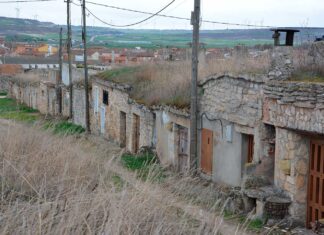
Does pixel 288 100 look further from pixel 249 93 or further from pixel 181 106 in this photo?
pixel 181 106

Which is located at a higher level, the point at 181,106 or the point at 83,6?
the point at 83,6

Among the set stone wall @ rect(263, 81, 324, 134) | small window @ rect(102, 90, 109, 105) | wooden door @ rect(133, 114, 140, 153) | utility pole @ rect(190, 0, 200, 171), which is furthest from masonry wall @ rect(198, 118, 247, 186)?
small window @ rect(102, 90, 109, 105)

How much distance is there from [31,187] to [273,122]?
21.0 ft

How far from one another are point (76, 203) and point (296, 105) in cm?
645

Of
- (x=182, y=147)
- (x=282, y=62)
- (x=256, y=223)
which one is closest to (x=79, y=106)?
(x=182, y=147)

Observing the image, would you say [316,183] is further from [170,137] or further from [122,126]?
[122,126]

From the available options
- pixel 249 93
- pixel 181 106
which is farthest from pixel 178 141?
pixel 249 93

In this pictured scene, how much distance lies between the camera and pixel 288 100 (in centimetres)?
1033

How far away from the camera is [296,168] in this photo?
10.3 metres

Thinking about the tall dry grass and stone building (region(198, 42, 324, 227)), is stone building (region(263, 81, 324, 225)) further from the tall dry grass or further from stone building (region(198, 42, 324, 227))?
the tall dry grass

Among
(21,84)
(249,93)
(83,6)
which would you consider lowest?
(21,84)

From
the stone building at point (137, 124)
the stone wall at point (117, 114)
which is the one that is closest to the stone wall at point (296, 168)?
the stone building at point (137, 124)

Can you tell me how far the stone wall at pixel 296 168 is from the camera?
10.3 m

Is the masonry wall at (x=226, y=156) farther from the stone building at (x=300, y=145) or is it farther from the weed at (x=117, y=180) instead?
the weed at (x=117, y=180)
